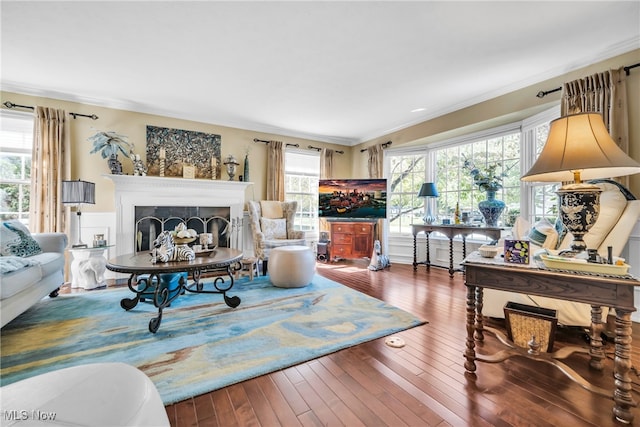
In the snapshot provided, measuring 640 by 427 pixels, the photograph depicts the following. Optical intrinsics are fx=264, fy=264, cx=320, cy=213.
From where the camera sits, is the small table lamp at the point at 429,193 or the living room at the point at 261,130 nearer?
the living room at the point at 261,130

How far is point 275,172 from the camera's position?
4.95 metres

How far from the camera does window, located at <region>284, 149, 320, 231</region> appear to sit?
17.5 feet

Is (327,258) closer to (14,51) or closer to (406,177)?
(406,177)

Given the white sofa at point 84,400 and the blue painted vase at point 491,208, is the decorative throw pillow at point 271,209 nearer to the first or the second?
the blue painted vase at point 491,208

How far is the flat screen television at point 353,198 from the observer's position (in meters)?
4.81

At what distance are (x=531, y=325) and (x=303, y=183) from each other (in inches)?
171

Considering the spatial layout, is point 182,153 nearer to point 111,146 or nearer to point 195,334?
point 111,146

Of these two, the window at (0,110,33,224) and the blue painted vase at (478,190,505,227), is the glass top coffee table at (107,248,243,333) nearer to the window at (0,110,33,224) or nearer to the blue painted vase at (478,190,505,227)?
the window at (0,110,33,224)

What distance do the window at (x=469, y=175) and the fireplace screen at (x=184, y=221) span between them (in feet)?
10.0

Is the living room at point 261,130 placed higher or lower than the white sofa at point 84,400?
higher

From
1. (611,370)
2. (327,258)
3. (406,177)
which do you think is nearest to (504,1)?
(611,370)

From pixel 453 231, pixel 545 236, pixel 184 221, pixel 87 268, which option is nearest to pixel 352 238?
pixel 453 231

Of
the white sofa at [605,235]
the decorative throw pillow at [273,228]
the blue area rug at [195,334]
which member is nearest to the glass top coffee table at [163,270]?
the blue area rug at [195,334]

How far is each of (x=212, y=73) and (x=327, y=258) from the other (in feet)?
11.8
